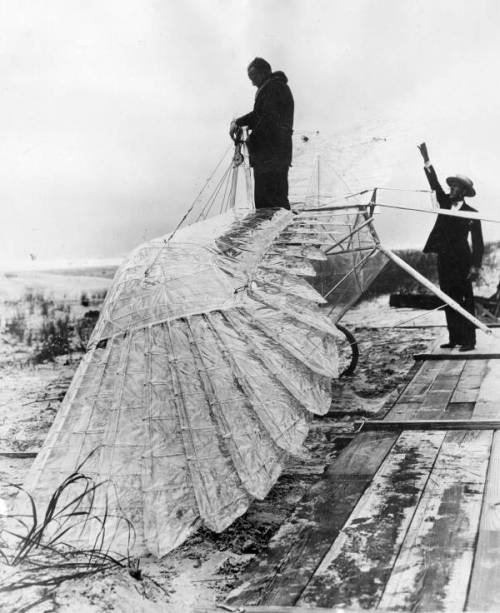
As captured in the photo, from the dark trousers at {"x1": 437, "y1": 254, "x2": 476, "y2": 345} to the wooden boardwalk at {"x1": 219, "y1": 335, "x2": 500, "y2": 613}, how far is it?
7.65 feet

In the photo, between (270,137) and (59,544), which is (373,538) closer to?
(59,544)

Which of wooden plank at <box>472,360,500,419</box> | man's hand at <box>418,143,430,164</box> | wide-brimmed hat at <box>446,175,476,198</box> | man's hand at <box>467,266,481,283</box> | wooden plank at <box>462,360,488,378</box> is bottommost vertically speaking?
wooden plank at <box>472,360,500,419</box>

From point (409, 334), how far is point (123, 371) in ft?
17.8

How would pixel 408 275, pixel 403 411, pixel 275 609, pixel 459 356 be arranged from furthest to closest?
1. pixel 408 275
2. pixel 459 356
3. pixel 403 411
4. pixel 275 609

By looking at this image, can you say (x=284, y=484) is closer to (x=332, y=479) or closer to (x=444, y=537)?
(x=332, y=479)

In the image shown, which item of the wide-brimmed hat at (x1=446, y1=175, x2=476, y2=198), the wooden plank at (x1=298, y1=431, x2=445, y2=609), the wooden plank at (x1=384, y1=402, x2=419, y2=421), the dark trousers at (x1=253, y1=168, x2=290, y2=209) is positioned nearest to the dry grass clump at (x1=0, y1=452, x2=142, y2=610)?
the wooden plank at (x1=298, y1=431, x2=445, y2=609)

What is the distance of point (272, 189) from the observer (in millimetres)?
4652

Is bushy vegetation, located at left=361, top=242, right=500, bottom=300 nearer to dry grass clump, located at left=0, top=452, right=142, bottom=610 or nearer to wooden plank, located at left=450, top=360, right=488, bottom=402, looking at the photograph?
wooden plank, located at left=450, top=360, right=488, bottom=402

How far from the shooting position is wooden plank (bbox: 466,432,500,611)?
5.65 ft

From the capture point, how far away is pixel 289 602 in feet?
6.13

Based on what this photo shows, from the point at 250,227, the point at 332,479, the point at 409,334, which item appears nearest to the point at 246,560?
the point at 332,479

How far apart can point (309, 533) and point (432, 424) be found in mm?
1418

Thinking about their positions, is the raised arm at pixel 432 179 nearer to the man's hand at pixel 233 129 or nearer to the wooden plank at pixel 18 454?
the man's hand at pixel 233 129

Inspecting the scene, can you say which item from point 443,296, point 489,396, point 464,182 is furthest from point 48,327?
point 489,396
